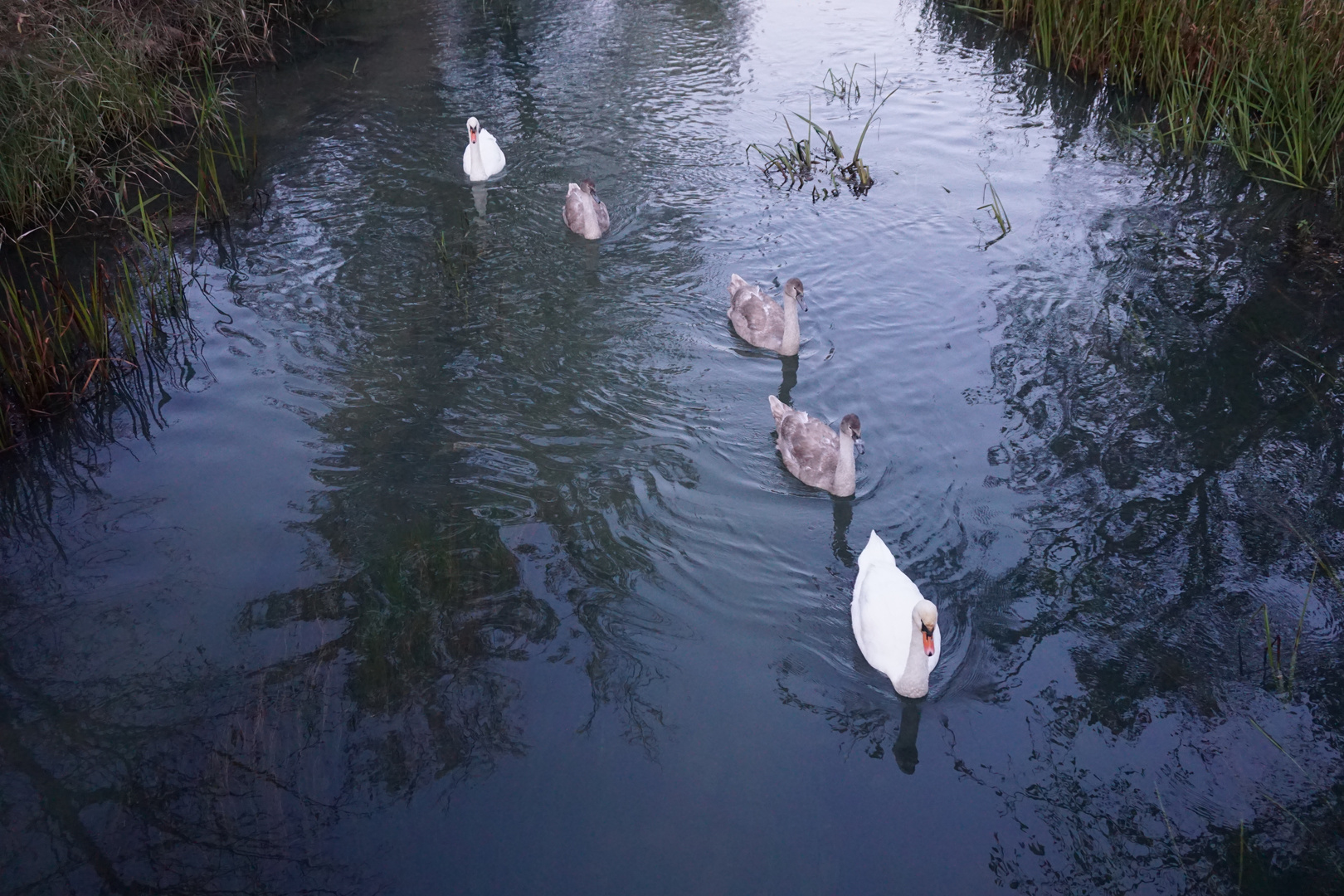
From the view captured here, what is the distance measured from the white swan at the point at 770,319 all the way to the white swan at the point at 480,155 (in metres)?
4.54

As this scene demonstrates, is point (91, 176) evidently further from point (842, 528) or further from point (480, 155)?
point (842, 528)

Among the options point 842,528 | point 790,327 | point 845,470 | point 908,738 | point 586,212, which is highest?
point 586,212

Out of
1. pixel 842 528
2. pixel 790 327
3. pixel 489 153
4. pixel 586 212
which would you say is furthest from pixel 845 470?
pixel 489 153

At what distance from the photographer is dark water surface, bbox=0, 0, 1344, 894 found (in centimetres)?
483

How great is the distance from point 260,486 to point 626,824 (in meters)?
4.09

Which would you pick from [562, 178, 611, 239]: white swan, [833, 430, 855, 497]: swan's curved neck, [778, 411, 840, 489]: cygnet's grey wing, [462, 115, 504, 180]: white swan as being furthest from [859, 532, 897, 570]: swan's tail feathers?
[462, 115, 504, 180]: white swan

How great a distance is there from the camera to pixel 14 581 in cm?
638

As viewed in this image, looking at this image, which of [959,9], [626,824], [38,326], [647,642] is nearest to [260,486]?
[38,326]

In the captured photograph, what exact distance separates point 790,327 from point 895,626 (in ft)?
11.6

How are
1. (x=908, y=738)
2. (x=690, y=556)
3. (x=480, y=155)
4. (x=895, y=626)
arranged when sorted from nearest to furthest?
1. (x=908, y=738)
2. (x=895, y=626)
3. (x=690, y=556)
4. (x=480, y=155)

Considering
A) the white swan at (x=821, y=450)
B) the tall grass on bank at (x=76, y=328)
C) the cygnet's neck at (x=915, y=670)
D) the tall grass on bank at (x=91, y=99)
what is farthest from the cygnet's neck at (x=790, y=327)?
the tall grass on bank at (x=91, y=99)

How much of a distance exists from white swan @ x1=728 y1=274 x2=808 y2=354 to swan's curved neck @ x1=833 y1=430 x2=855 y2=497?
184cm

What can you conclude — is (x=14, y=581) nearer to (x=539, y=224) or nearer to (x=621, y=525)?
(x=621, y=525)

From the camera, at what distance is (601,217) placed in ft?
34.1
